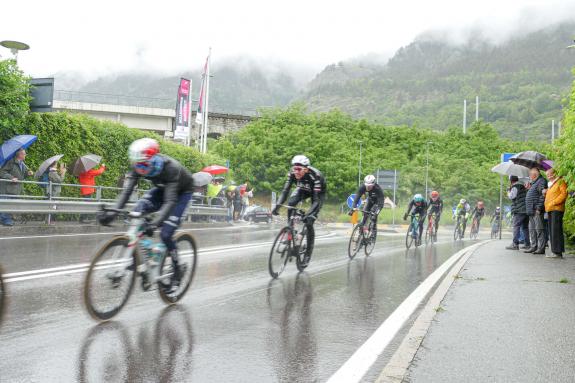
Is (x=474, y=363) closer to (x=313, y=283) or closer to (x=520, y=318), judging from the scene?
(x=520, y=318)

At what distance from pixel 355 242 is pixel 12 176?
28.6ft

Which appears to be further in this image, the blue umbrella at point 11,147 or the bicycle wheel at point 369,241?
the blue umbrella at point 11,147

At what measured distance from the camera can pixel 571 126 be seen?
10.8 metres

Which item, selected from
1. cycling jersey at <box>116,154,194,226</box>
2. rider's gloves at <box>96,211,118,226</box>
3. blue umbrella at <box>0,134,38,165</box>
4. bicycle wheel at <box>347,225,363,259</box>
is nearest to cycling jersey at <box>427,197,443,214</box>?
bicycle wheel at <box>347,225,363,259</box>

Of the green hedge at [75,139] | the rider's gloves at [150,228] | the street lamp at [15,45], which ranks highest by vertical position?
the street lamp at [15,45]

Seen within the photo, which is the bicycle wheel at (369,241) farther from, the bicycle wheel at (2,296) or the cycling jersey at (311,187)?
the bicycle wheel at (2,296)

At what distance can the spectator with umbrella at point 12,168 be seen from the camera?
14.6 metres

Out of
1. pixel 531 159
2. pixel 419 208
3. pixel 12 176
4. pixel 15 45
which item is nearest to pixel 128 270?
pixel 531 159

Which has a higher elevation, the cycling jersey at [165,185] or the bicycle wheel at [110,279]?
the cycling jersey at [165,185]

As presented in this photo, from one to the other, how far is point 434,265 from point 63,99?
204 ft

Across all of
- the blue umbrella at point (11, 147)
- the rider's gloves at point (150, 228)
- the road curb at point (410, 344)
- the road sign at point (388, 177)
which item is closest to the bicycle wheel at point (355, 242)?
the road curb at point (410, 344)

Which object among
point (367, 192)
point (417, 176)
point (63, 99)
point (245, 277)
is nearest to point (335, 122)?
point (417, 176)

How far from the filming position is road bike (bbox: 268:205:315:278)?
869 centimetres

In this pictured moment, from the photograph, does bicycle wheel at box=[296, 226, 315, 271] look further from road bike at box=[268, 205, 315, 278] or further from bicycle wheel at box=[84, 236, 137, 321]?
bicycle wheel at box=[84, 236, 137, 321]
